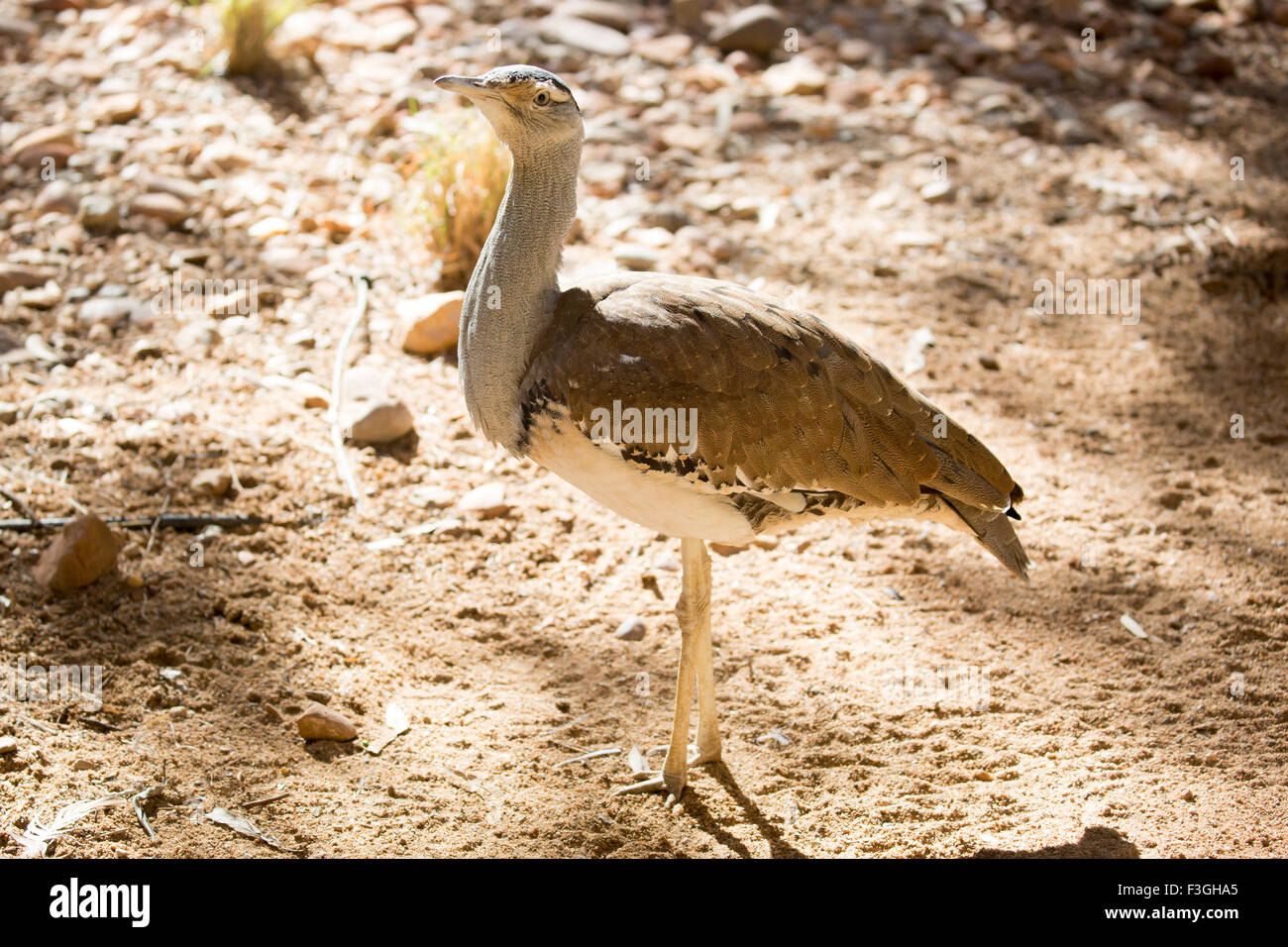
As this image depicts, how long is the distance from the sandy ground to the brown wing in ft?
3.00

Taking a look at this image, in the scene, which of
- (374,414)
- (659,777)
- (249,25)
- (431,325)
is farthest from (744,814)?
(249,25)

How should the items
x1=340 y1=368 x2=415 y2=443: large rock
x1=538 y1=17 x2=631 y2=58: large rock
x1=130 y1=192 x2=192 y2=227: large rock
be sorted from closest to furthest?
x1=340 y1=368 x2=415 y2=443: large rock, x1=130 y1=192 x2=192 y2=227: large rock, x1=538 y1=17 x2=631 y2=58: large rock

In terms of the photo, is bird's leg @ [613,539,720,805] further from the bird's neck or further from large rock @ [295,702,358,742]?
large rock @ [295,702,358,742]

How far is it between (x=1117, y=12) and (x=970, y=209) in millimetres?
3152

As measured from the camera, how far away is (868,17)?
8.81 metres

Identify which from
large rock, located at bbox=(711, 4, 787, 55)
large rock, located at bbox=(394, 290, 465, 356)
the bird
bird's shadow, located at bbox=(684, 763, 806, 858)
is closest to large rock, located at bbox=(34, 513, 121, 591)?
the bird

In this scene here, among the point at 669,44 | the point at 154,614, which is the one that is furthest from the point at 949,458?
the point at 669,44

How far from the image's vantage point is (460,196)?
19.2 feet

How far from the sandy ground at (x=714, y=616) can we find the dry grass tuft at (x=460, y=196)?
349 mm

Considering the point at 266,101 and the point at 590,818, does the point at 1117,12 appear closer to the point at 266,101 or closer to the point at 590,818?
the point at 266,101

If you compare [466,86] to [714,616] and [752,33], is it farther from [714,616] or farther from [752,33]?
[752,33]

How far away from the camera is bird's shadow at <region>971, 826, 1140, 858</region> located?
3426 millimetres

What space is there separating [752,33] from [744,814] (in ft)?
20.0

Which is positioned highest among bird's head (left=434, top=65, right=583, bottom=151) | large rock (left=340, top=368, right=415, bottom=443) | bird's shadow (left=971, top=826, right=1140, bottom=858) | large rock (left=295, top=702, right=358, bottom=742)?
bird's head (left=434, top=65, right=583, bottom=151)
